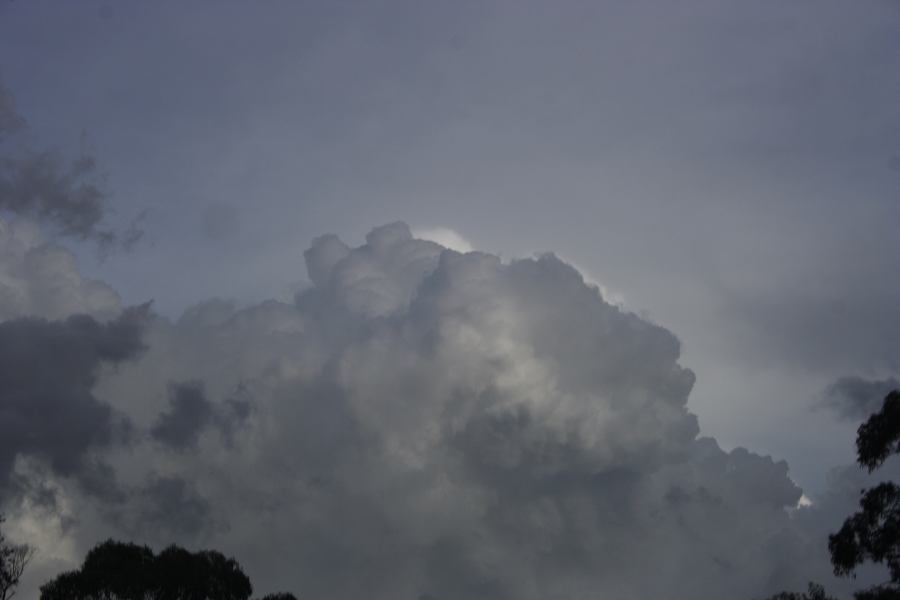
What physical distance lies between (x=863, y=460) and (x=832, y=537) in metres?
4.60

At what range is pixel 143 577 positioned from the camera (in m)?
93.5

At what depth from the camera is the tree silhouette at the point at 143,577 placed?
91.8m

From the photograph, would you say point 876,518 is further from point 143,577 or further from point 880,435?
point 143,577

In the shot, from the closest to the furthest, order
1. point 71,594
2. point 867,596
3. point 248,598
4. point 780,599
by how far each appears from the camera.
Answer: point 867,596 → point 780,599 → point 71,594 → point 248,598

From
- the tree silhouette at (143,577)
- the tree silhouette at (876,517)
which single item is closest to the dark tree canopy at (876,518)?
the tree silhouette at (876,517)

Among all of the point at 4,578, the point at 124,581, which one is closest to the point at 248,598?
the point at 124,581

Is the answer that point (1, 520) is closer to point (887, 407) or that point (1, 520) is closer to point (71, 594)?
point (71, 594)

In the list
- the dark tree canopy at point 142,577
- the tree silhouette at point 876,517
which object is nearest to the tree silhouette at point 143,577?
the dark tree canopy at point 142,577

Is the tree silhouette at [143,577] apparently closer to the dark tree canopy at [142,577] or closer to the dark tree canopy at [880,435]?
the dark tree canopy at [142,577]

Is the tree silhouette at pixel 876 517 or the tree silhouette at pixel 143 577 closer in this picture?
the tree silhouette at pixel 876 517

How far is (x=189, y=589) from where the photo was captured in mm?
94688

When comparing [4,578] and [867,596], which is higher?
[4,578]

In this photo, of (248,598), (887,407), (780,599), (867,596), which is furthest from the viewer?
(248,598)

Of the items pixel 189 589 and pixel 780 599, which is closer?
pixel 780 599
